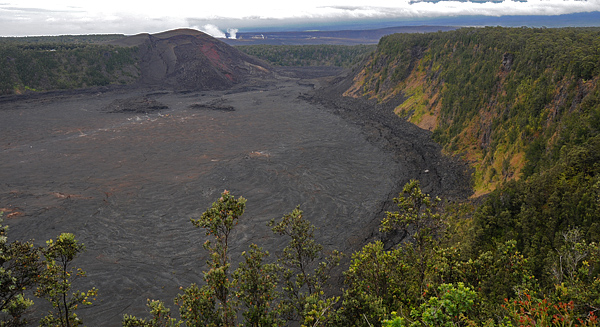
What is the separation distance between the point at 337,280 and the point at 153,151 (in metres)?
35.1

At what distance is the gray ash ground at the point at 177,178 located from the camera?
25.7 m

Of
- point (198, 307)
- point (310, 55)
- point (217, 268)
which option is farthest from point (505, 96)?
point (310, 55)

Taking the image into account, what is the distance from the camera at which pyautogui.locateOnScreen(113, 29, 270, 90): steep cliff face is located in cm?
10219

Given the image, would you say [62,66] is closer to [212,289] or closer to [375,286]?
[212,289]

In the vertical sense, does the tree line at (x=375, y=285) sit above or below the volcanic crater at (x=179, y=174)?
above

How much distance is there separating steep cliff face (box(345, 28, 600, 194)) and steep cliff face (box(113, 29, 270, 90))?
59.8m

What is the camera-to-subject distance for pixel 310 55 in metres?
161

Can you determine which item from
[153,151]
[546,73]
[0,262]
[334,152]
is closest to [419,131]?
[334,152]

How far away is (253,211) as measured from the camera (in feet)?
105

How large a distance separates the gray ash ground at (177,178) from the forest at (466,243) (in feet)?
6.76

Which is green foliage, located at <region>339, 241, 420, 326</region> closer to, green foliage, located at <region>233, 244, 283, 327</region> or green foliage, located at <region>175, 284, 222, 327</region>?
green foliage, located at <region>233, 244, 283, 327</region>

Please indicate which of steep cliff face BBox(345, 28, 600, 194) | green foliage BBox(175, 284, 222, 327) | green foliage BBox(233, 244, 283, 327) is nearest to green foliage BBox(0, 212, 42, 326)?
green foliage BBox(175, 284, 222, 327)

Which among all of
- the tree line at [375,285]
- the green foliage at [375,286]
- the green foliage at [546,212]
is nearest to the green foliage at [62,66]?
the tree line at [375,285]

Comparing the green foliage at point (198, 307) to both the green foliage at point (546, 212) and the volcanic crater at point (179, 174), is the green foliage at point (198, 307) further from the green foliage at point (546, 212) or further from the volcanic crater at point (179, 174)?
the green foliage at point (546, 212)
